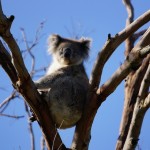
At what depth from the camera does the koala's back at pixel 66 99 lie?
13.6ft

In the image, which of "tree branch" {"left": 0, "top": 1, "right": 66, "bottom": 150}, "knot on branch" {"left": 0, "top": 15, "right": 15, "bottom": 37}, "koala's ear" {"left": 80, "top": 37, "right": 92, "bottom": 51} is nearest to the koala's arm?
"tree branch" {"left": 0, "top": 1, "right": 66, "bottom": 150}

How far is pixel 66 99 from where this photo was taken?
4355 millimetres

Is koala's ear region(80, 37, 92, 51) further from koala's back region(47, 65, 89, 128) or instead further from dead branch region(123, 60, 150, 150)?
dead branch region(123, 60, 150, 150)

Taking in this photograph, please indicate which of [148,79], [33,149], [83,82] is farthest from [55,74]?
[148,79]

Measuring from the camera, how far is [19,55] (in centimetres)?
303

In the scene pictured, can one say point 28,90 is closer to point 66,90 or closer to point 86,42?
point 66,90

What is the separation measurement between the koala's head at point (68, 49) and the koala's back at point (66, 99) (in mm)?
749

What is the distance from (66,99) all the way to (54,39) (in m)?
1.87

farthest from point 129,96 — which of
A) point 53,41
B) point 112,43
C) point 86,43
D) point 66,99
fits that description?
point 53,41

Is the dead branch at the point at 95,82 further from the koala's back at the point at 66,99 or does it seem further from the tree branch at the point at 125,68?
the koala's back at the point at 66,99

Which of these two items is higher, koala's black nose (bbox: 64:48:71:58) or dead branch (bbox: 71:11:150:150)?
koala's black nose (bbox: 64:48:71:58)

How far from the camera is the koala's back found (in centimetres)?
414

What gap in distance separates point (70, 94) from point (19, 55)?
1.48m

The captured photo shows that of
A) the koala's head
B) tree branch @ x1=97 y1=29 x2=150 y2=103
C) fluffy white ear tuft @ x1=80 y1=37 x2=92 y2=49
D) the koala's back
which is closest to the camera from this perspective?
tree branch @ x1=97 y1=29 x2=150 y2=103
